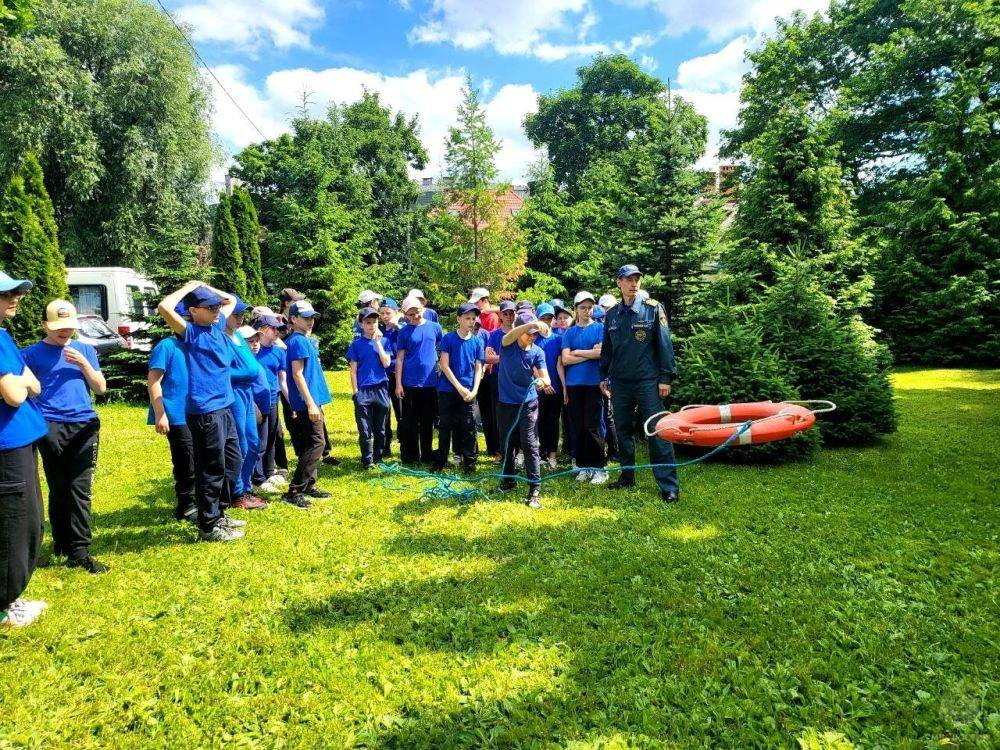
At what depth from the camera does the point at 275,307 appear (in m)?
22.1

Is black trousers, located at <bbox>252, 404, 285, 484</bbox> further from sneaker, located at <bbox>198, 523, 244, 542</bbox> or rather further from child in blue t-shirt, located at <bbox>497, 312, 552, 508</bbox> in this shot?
child in blue t-shirt, located at <bbox>497, 312, 552, 508</bbox>

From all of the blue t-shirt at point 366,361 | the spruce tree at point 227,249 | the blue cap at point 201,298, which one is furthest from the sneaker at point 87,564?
the spruce tree at point 227,249

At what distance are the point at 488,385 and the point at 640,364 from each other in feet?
8.53

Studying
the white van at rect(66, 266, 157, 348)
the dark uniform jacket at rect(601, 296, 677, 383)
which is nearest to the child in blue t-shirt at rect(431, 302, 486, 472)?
the dark uniform jacket at rect(601, 296, 677, 383)

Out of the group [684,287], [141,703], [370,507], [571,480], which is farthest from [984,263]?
[141,703]

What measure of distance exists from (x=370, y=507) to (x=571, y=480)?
2.35 metres

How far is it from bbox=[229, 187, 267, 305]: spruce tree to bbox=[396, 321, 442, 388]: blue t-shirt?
46.0 feet

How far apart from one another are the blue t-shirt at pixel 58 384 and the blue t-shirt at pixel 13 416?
989 mm

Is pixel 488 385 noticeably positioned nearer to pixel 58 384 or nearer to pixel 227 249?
pixel 58 384

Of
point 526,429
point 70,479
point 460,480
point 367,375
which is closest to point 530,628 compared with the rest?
point 526,429

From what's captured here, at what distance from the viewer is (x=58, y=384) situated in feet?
14.4

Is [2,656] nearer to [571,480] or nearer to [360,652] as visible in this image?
[360,652]

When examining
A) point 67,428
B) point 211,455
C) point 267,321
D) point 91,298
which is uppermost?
point 91,298

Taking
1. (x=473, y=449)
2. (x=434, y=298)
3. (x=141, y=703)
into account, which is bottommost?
(x=141, y=703)
